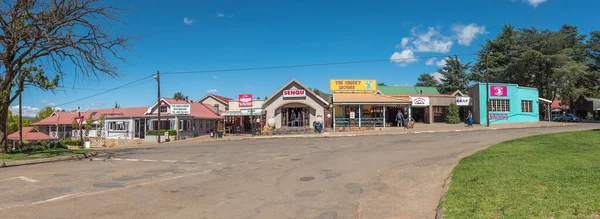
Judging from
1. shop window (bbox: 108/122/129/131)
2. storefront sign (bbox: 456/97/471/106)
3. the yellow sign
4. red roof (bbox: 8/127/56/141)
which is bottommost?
red roof (bbox: 8/127/56/141)

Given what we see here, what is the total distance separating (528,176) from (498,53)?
58679 millimetres

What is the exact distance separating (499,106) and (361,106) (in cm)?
1427

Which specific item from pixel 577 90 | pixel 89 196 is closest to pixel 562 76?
pixel 577 90

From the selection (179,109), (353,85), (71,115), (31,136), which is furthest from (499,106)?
(71,115)

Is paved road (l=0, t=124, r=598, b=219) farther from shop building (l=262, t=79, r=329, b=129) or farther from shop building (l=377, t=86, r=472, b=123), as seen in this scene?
shop building (l=377, t=86, r=472, b=123)

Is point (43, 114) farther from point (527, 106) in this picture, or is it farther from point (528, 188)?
Result: point (528, 188)

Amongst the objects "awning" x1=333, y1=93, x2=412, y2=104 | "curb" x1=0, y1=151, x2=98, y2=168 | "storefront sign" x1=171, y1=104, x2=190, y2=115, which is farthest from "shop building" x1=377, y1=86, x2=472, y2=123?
"curb" x1=0, y1=151, x2=98, y2=168

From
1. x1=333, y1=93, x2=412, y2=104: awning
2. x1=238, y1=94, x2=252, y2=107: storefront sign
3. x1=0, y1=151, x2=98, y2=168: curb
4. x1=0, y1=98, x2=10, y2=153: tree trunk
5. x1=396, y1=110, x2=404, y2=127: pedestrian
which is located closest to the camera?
x1=0, y1=151, x2=98, y2=168: curb

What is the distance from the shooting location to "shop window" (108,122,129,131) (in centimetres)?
4447

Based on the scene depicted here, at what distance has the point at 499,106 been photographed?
38.6 metres

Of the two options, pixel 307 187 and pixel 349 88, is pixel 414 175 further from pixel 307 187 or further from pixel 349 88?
pixel 349 88

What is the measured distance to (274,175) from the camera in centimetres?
1058

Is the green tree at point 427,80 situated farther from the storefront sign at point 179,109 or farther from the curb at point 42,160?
the curb at point 42,160

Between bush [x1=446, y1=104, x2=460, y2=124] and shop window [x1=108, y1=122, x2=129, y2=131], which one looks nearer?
bush [x1=446, y1=104, x2=460, y2=124]
